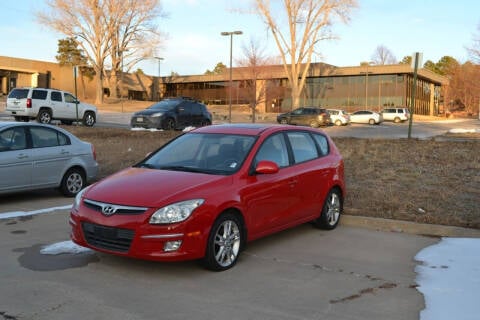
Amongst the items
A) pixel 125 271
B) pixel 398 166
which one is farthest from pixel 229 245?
pixel 398 166

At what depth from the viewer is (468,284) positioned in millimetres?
5555

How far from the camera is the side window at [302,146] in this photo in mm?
7348

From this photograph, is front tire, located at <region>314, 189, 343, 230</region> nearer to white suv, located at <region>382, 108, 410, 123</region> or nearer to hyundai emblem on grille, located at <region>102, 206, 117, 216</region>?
hyundai emblem on grille, located at <region>102, 206, 117, 216</region>

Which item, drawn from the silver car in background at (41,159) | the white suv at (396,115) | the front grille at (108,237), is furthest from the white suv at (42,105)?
the white suv at (396,115)

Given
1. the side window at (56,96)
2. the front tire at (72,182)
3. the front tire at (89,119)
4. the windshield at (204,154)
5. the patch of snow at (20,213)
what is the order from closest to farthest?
the windshield at (204,154)
the patch of snow at (20,213)
the front tire at (72,182)
the side window at (56,96)
the front tire at (89,119)

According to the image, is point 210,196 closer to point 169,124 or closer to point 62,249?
point 62,249

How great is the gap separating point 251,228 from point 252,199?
1.11ft

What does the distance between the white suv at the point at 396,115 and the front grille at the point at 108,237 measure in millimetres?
55959

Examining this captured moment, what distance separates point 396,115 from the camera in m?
58.7

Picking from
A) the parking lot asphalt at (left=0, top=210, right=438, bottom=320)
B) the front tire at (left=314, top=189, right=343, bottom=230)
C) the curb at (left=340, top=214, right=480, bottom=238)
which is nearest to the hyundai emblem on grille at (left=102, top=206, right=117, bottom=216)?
the parking lot asphalt at (left=0, top=210, right=438, bottom=320)

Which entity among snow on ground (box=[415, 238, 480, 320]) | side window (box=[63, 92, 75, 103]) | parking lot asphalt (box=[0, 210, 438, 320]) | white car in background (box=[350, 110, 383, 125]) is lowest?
snow on ground (box=[415, 238, 480, 320])

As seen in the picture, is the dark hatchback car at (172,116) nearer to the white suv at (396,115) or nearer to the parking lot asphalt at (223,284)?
the parking lot asphalt at (223,284)

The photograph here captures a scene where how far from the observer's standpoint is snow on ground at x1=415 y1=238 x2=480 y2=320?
15.7ft

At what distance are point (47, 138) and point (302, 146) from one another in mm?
5299
